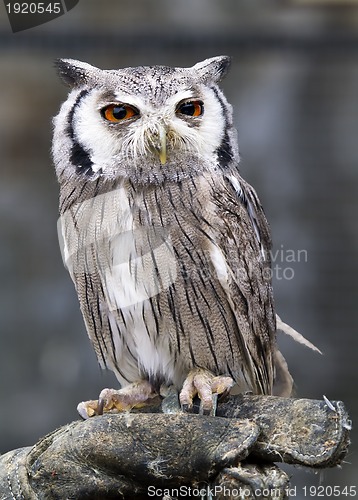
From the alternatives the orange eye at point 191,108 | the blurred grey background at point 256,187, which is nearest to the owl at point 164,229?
the orange eye at point 191,108

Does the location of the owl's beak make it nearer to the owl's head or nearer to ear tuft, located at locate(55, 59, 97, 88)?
the owl's head

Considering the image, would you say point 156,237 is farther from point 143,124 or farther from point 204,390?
point 204,390

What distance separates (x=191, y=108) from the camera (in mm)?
1855

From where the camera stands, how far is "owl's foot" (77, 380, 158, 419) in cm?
184

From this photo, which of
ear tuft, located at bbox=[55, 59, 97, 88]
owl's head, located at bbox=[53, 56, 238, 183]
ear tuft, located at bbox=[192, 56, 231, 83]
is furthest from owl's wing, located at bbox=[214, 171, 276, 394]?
ear tuft, located at bbox=[55, 59, 97, 88]

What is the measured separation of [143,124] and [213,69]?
0.29 metres

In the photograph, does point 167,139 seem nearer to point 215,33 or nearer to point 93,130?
point 93,130

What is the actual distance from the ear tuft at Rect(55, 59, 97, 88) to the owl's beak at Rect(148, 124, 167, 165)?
27 centimetres

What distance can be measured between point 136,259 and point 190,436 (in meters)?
0.46

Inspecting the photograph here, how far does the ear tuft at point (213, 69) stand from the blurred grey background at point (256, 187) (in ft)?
3.56

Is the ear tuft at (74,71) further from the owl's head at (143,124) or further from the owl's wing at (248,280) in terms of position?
the owl's wing at (248,280)

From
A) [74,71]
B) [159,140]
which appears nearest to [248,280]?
[159,140]

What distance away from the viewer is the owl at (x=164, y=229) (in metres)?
1.81

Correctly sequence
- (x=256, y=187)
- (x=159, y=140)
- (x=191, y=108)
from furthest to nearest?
(x=256, y=187)
(x=191, y=108)
(x=159, y=140)
